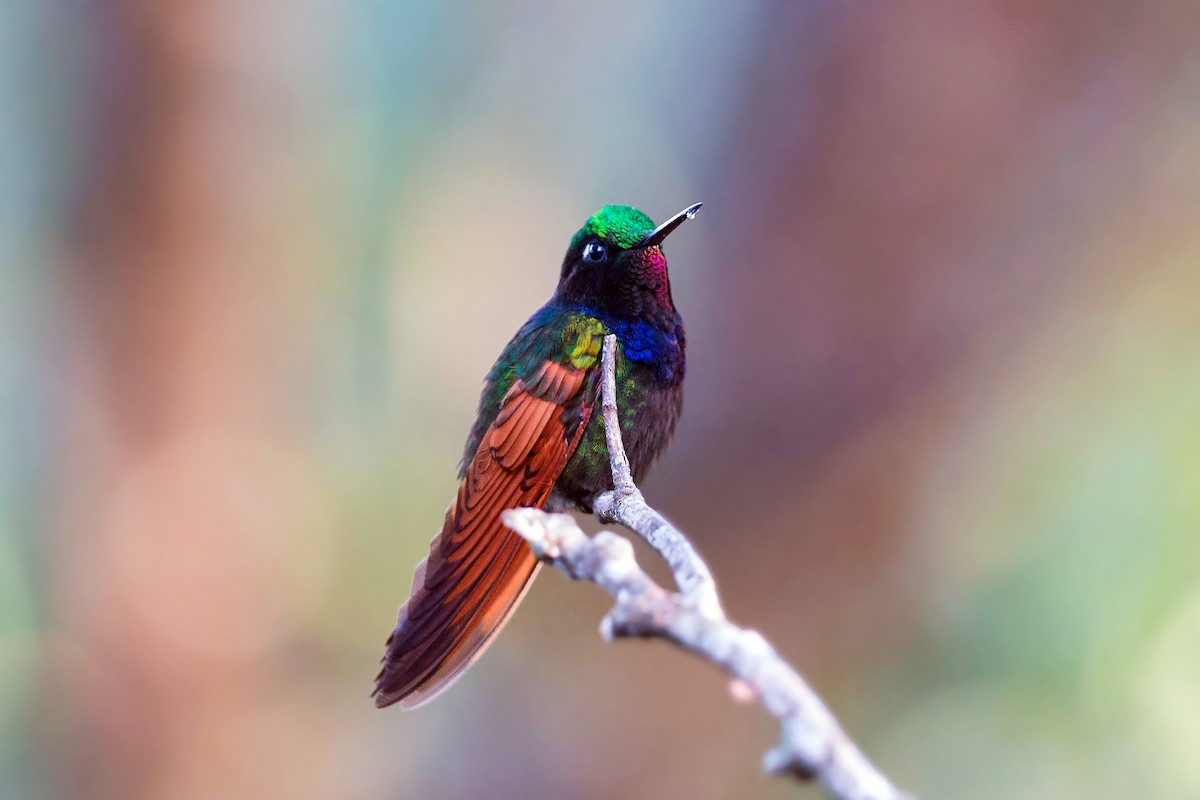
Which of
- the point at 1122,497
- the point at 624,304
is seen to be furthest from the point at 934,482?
the point at 624,304

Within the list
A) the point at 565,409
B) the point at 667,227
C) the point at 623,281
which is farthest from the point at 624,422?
the point at 667,227

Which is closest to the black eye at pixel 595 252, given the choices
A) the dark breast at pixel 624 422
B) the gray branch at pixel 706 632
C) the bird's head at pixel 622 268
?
the bird's head at pixel 622 268

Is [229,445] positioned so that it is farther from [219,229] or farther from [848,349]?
[848,349]

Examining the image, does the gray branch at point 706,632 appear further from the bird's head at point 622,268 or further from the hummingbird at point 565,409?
the bird's head at point 622,268

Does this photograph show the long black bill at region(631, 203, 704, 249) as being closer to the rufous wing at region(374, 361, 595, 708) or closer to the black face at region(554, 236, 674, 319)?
the black face at region(554, 236, 674, 319)

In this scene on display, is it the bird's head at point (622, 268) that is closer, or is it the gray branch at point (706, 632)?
the gray branch at point (706, 632)

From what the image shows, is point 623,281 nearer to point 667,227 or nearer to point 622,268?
point 622,268
